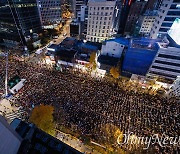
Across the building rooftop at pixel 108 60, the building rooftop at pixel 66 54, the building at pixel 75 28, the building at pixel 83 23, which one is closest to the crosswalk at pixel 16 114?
the building rooftop at pixel 66 54

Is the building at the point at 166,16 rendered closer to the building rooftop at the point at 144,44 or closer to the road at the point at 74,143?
the building rooftop at the point at 144,44

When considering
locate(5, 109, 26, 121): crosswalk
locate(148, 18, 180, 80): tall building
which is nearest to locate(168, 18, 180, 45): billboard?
locate(148, 18, 180, 80): tall building

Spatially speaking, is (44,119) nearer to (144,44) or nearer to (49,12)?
(144,44)

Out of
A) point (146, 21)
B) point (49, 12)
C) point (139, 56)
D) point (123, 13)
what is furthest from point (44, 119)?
point (123, 13)

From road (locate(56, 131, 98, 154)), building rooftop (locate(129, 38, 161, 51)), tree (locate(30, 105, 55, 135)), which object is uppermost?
building rooftop (locate(129, 38, 161, 51))

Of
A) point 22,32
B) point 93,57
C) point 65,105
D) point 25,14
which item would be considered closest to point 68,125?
point 65,105

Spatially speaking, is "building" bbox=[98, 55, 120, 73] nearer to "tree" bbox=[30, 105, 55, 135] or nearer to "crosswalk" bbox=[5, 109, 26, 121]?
"tree" bbox=[30, 105, 55, 135]

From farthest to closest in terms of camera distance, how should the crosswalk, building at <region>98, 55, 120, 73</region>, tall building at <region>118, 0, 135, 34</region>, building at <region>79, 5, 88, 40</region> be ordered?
tall building at <region>118, 0, 135, 34</region> → building at <region>79, 5, 88, 40</region> → building at <region>98, 55, 120, 73</region> → the crosswalk
